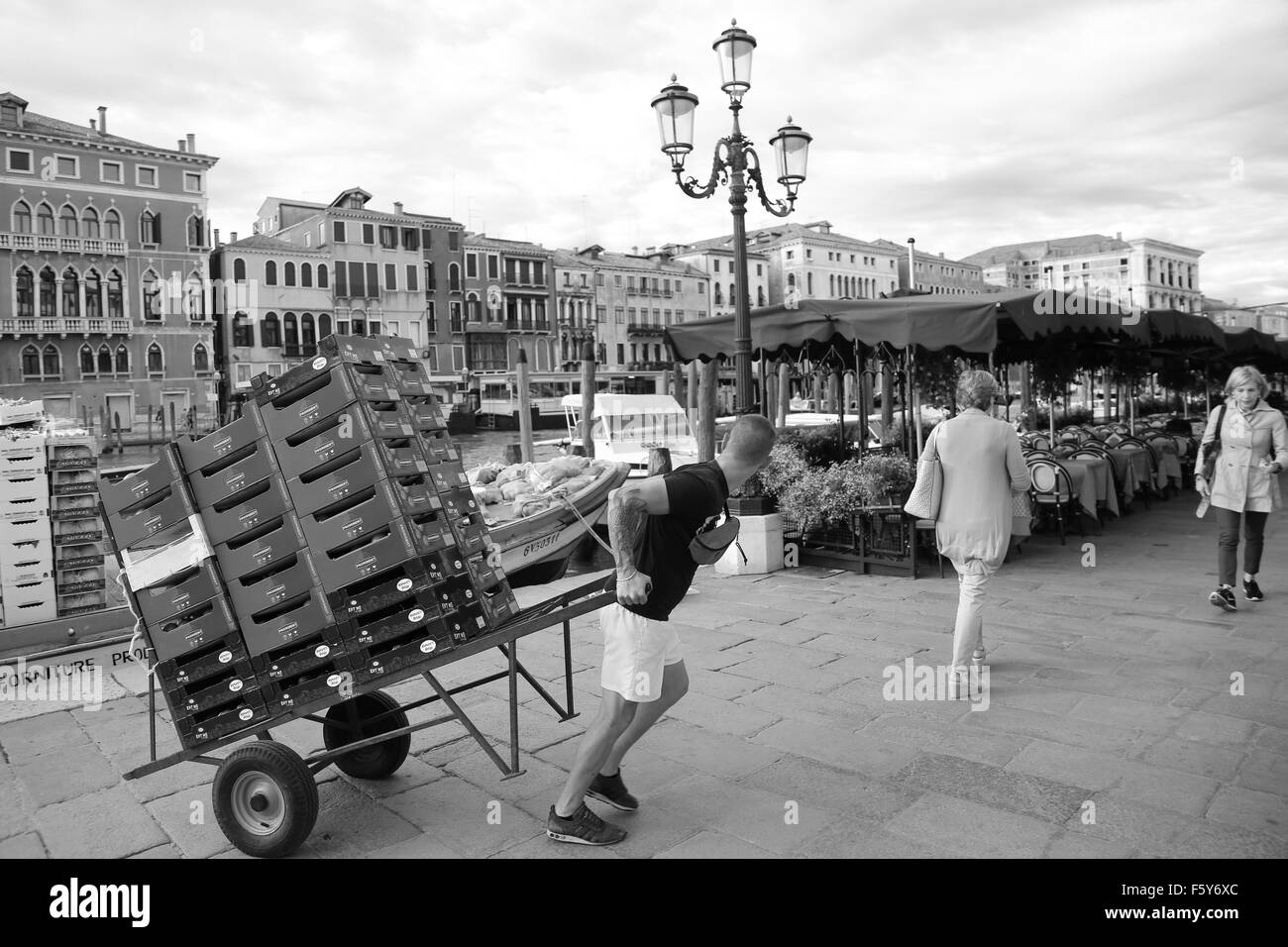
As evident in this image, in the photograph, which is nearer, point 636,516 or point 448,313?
point 636,516

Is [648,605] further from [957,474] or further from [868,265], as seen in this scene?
[868,265]

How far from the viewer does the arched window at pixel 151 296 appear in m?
46.5

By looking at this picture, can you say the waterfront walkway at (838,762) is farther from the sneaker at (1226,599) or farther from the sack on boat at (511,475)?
the sack on boat at (511,475)

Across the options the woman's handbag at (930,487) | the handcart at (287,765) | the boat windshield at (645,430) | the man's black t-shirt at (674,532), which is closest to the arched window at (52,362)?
the boat windshield at (645,430)

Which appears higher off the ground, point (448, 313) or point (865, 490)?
point (448, 313)

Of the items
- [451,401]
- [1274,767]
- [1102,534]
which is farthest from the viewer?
[451,401]

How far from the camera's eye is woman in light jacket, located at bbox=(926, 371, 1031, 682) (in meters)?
4.77

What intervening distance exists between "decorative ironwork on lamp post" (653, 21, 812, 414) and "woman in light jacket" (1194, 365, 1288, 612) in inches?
142

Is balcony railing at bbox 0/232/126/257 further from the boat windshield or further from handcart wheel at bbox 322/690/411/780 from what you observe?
handcart wheel at bbox 322/690/411/780

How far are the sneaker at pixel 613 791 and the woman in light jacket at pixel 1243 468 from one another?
491cm

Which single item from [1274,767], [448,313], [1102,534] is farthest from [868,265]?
[1274,767]

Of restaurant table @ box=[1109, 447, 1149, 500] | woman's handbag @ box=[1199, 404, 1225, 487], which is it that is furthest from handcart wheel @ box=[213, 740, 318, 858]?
restaurant table @ box=[1109, 447, 1149, 500]

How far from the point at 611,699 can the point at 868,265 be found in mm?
90888
